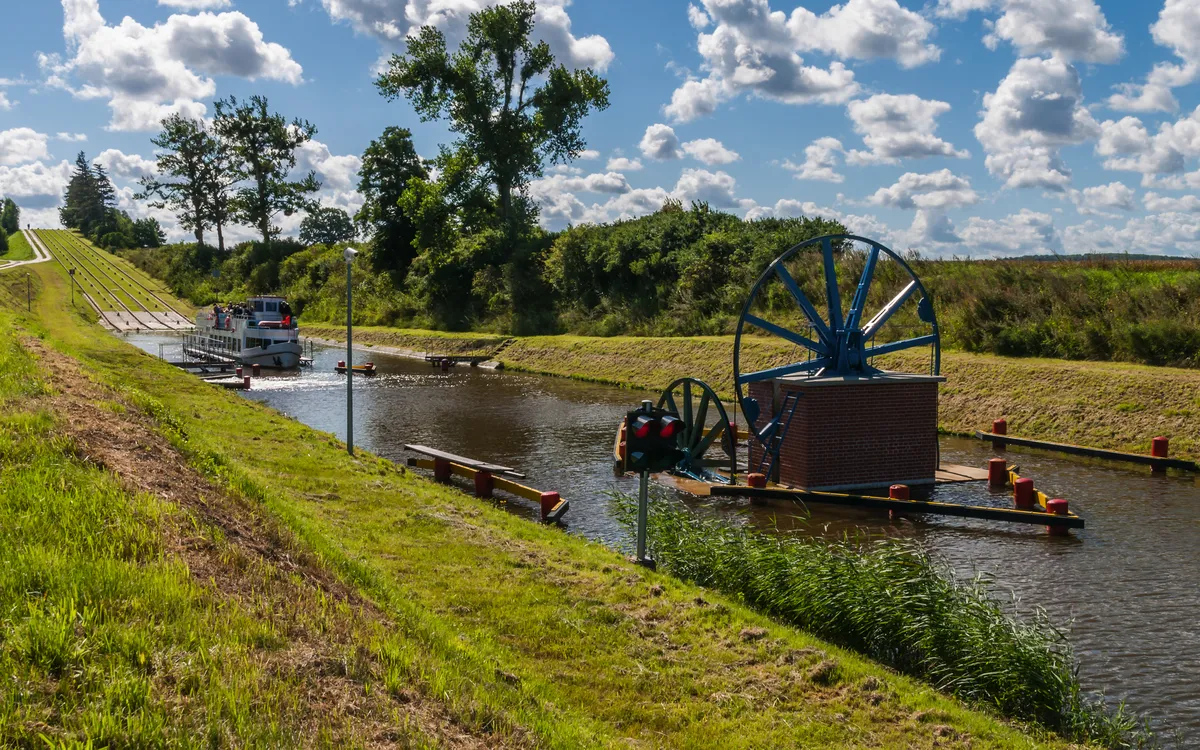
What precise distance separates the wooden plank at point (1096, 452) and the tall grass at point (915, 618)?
10.9 meters

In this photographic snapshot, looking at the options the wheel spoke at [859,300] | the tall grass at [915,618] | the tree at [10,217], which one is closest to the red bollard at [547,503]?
the tall grass at [915,618]

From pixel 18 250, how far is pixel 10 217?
4941 cm

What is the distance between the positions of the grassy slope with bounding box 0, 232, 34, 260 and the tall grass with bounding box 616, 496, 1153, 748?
397 feet

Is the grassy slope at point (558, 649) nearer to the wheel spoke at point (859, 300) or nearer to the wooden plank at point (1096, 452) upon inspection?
the wheel spoke at point (859, 300)

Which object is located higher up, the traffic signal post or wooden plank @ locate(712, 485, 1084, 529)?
the traffic signal post

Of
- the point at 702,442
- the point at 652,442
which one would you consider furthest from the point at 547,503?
the point at 702,442

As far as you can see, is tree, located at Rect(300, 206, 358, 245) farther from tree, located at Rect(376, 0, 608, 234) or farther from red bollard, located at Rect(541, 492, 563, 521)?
red bollard, located at Rect(541, 492, 563, 521)

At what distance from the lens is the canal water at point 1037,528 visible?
9.79m

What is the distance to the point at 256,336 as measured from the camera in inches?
1784

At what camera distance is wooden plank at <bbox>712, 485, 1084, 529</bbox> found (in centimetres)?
1524

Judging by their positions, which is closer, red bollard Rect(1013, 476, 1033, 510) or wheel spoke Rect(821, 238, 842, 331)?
red bollard Rect(1013, 476, 1033, 510)

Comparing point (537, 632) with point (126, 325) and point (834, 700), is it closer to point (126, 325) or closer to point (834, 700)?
point (834, 700)

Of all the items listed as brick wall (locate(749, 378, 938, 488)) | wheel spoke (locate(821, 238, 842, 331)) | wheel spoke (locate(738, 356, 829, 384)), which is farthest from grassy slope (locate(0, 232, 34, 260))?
brick wall (locate(749, 378, 938, 488))

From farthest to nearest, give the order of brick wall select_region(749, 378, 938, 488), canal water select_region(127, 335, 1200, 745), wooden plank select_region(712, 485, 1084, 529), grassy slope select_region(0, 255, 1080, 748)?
brick wall select_region(749, 378, 938, 488), wooden plank select_region(712, 485, 1084, 529), canal water select_region(127, 335, 1200, 745), grassy slope select_region(0, 255, 1080, 748)
